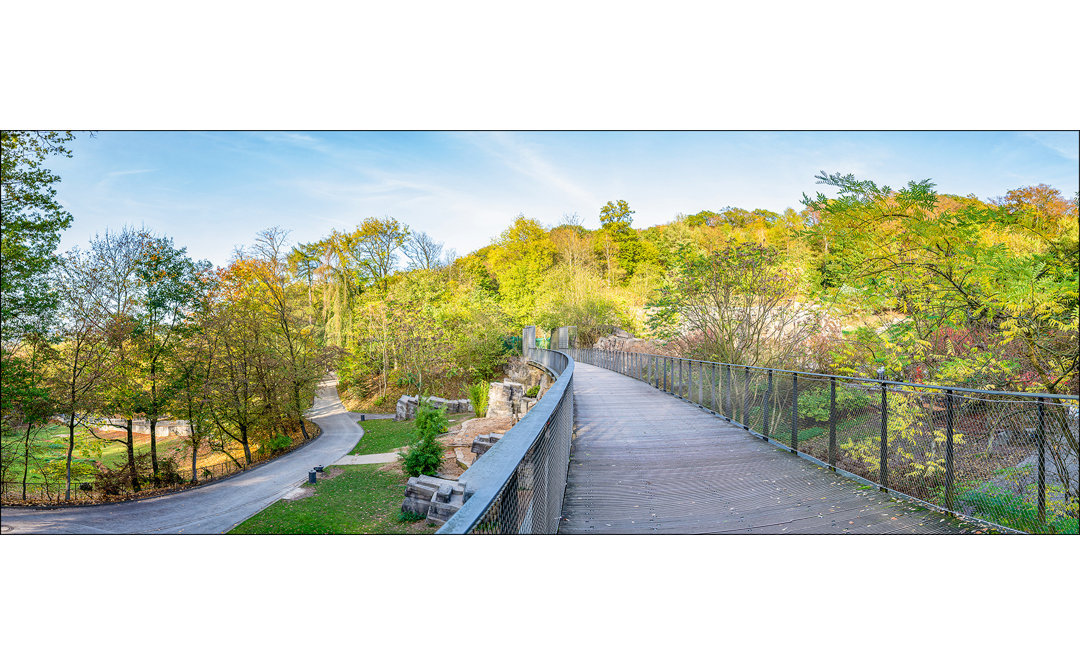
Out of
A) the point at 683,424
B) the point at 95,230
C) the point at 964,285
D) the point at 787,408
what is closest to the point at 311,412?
the point at 95,230

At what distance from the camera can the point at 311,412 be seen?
71.9ft

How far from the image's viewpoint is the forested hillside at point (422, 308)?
161 inches

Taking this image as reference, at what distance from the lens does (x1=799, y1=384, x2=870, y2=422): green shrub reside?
437 cm

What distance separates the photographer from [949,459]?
3305 millimetres

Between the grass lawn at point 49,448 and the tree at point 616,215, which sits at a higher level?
the tree at point 616,215

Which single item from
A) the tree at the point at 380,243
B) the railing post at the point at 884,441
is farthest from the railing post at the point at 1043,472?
the tree at the point at 380,243

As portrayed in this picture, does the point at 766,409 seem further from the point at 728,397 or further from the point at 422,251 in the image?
the point at 422,251

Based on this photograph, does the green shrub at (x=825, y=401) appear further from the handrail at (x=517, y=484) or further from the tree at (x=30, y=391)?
the tree at (x=30, y=391)

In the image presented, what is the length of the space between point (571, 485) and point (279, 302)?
1600cm

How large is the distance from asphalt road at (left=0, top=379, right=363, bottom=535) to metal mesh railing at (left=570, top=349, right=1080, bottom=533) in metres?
7.19

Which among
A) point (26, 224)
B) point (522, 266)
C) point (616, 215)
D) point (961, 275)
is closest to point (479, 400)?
point (522, 266)

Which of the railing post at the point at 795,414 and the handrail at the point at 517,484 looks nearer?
the handrail at the point at 517,484

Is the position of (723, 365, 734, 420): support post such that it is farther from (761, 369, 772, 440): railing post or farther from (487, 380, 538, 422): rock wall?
(487, 380, 538, 422): rock wall
